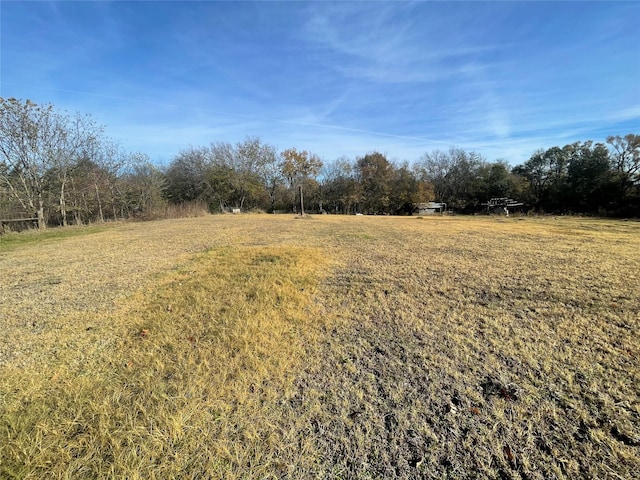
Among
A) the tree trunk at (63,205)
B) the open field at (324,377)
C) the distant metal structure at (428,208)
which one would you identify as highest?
the tree trunk at (63,205)

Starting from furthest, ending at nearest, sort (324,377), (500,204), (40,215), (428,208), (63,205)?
(428,208) < (500,204) < (63,205) < (40,215) < (324,377)

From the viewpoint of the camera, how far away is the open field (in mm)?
1374

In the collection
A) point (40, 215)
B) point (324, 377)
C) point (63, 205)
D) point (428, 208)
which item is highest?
point (63, 205)

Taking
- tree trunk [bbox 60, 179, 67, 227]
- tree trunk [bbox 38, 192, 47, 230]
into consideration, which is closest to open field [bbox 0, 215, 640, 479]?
tree trunk [bbox 38, 192, 47, 230]

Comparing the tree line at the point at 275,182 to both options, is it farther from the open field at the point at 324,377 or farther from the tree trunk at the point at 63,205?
the open field at the point at 324,377

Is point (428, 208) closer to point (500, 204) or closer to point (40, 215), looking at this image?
point (500, 204)

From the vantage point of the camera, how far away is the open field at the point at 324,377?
1.37 m

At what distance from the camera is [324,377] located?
1.99m

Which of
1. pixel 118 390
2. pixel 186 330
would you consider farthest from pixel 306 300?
pixel 118 390

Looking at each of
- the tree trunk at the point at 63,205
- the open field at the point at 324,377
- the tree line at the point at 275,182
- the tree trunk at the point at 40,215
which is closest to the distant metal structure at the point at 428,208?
the tree line at the point at 275,182

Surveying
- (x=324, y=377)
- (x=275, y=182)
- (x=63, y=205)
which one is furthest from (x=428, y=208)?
(x=324, y=377)

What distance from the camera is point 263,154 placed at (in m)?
29.5

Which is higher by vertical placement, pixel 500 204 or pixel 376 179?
pixel 376 179

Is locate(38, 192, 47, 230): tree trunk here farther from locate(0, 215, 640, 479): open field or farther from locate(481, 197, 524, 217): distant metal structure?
locate(481, 197, 524, 217): distant metal structure
